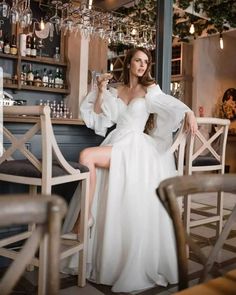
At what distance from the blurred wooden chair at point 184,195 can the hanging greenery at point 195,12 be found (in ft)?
14.2

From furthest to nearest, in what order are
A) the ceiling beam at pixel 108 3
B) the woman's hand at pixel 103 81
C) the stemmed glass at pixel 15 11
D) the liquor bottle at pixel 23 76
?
the liquor bottle at pixel 23 76 → the ceiling beam at pixel 108 3 → the stemmed glass at pixel 15 11 → the woman's hand at pixel 103 81

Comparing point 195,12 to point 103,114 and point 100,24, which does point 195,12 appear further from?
point 103,114

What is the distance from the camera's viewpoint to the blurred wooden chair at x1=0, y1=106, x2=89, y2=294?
1.75 metres

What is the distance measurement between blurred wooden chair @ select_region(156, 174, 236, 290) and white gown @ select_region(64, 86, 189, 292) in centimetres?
115

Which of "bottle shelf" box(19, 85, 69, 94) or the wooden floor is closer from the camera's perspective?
the wooden floor

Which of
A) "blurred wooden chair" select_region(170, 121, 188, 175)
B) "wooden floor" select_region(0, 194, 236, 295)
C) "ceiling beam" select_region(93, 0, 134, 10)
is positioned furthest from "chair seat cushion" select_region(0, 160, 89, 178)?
"ceiling beam" select_region(93, 0, 134, 10)

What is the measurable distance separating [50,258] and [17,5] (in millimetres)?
A: 3569

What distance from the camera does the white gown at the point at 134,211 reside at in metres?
2.06

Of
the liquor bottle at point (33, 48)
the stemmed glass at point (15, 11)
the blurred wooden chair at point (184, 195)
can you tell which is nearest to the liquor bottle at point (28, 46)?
the liquor bottle at point (33, 48)

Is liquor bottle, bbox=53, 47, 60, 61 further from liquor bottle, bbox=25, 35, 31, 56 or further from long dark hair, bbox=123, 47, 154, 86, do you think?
long dark hair, bbox=123, 47, 154, 86

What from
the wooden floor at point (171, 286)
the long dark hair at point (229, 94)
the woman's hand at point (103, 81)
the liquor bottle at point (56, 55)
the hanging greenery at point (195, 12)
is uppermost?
the hanging greenery at point (195, 12)

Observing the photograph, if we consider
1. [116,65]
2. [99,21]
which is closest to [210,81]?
[116,65]

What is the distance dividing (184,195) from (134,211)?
1.25 metres

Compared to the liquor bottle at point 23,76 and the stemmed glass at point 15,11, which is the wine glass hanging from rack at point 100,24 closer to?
the stemmed glass at point 15,11
